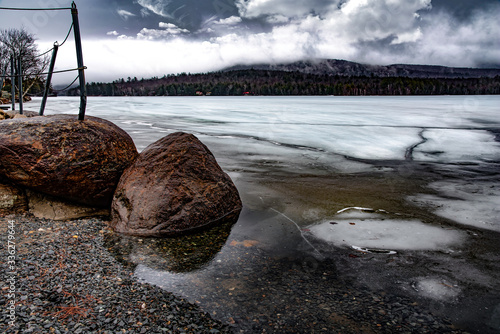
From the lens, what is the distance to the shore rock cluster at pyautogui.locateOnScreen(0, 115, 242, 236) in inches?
202

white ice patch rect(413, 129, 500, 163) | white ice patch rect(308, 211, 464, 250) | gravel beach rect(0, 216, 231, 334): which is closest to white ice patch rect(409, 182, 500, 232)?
white ice patch rect(308, 211, 464, 250)

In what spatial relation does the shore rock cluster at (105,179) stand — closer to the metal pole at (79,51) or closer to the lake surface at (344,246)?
the lake surface at (344,246)

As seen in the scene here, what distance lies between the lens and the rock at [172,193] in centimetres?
501

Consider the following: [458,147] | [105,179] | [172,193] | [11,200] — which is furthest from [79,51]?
[458,147]

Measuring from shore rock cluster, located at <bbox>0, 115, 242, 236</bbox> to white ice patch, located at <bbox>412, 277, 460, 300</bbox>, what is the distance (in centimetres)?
277

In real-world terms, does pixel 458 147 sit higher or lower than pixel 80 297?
lower

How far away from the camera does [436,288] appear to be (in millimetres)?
3738

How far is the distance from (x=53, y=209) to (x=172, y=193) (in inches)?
72.2

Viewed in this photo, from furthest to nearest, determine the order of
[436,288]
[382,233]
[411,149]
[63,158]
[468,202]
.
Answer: [411,149], [468,202], [63,158], [382,233], [436,288]

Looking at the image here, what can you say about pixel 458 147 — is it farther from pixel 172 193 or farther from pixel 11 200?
pixel 11 200

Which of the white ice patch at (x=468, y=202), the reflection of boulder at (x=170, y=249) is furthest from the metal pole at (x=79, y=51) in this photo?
the white ice patch at (x=468, y=202)

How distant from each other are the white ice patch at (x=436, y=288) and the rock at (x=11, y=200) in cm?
525

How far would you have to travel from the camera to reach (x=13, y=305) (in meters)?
3.09

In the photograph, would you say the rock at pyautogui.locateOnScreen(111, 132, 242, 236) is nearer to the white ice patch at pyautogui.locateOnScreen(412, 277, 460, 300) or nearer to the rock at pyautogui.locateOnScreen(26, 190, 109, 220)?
the rock at pyautogui.locateOnScreen(26, 190, 109, 220)
